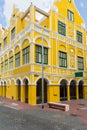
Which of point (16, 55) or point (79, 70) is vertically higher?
point (16, 55)

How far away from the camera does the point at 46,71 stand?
892 inches

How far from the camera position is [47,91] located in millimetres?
23469

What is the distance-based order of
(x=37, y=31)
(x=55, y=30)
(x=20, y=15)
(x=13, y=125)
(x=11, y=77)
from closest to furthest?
1. (x=13, y=125)
2. (x=37, y=31)
3. (x=55, y=30)
4. (x=20, y=15)
5. (x=11, y=77)

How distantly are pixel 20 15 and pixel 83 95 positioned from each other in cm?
1724

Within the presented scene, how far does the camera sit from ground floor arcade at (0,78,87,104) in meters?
22.1

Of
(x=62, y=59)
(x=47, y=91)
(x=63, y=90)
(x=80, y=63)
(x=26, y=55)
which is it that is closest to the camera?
(x=26, y=55)

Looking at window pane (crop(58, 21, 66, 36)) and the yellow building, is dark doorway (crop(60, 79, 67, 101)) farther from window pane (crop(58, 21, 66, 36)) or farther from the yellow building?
window pane (crop(58, 21, 66, 36))

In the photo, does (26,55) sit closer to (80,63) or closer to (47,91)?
(47,91)

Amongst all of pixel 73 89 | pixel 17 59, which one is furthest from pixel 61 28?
pixel 73 89

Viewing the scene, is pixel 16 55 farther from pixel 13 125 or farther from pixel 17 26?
pixel 13 125

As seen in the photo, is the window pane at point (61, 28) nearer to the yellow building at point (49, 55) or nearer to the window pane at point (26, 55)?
the yellow building at point (49, 55)

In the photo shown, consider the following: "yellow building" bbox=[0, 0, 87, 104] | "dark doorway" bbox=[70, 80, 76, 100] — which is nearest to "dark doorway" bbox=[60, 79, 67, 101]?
"yellow building" bbox=[0, 0, 87, 104]

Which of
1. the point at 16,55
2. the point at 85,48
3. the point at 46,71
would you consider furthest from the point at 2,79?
the point at 85,48

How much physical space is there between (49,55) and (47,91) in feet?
16.7
